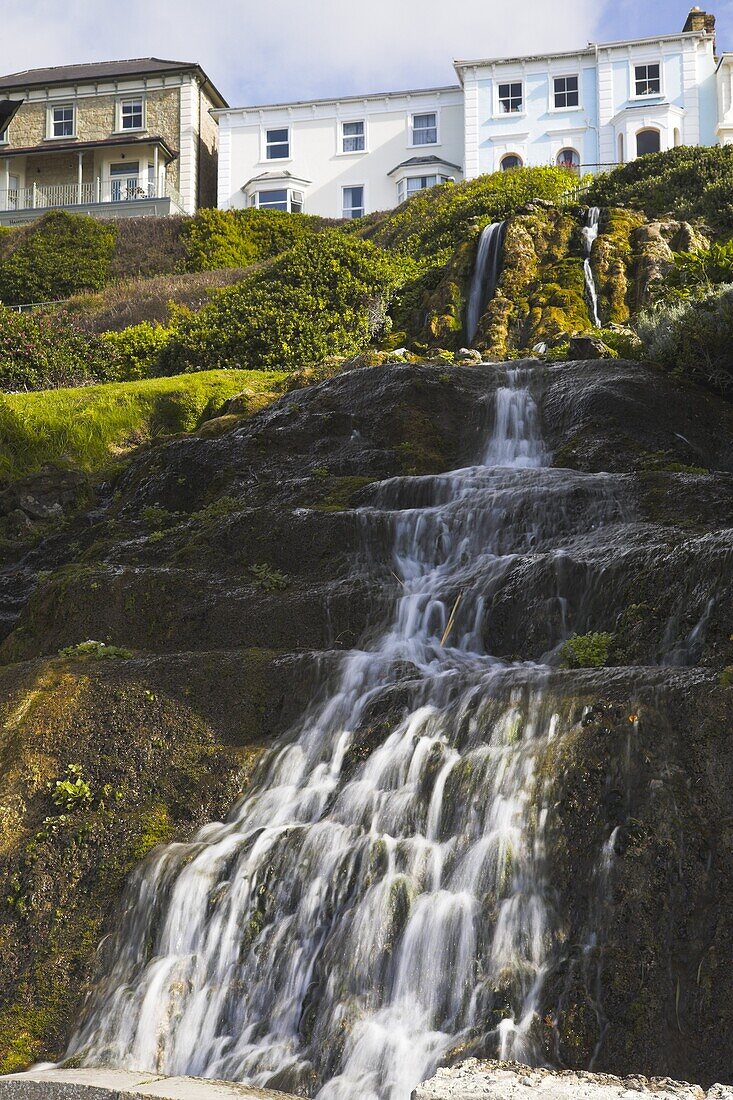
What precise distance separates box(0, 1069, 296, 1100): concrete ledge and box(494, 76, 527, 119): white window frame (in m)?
42.3

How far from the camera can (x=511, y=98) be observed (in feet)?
140

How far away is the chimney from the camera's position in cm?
4306

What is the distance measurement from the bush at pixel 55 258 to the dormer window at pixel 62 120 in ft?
39.1

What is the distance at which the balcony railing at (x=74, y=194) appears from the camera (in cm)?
4406

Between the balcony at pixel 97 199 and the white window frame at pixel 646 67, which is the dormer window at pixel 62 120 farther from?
the white window frame at pixel 646 67

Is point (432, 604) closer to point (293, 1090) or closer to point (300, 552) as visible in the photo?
point (300, 552)

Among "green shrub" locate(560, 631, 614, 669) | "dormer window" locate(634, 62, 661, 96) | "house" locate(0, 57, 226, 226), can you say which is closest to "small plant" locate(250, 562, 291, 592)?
"green shrub" locate(560, 631, 614, 669)

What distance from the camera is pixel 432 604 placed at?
377 inches

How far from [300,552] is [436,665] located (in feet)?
7.82

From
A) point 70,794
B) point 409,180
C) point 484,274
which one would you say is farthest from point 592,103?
point 70,794

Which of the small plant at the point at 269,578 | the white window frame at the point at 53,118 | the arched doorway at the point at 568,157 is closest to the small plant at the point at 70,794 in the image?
the small plant at the point at 269,578

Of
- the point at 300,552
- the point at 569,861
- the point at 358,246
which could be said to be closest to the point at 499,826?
the point at 569,861

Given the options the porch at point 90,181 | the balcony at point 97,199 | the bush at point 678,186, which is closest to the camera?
the bush at point 678,186

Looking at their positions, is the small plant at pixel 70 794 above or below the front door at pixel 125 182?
below
